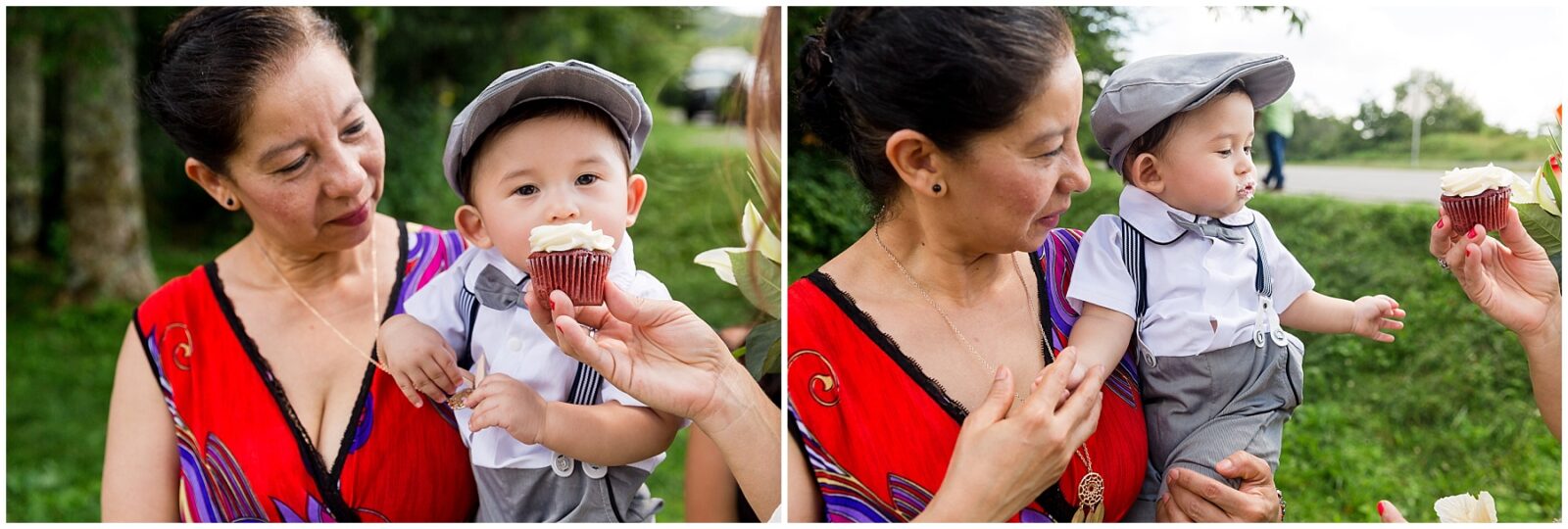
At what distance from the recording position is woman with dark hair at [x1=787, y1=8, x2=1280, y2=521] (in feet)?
7.26

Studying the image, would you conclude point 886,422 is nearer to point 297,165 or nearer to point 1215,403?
point 1215,403

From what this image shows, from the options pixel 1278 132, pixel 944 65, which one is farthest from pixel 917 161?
pixel 1278 132

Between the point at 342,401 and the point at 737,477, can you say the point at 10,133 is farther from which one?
the point at 737,477

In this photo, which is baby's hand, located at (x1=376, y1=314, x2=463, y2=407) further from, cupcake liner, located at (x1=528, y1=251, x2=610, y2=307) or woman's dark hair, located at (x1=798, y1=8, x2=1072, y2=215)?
woman's dark hair, located at (x1=798, y1=8, x2=1072, y2=215)

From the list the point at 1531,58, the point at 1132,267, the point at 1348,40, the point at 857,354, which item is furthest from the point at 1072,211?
the point at 1531,58

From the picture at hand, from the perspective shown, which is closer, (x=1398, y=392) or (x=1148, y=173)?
(x=1148, y=173)

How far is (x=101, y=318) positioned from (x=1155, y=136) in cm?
395

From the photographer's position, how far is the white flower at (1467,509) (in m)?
2.64

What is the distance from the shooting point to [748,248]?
2621mm

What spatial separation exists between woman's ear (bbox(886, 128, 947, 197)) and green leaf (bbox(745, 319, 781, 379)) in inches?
19.1

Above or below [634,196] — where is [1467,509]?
below

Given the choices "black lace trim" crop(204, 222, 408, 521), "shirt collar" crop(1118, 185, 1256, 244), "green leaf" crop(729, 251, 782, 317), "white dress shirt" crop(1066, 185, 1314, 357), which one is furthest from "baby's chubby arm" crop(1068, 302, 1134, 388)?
"black lace trim" crop(204, 222, 408, 521)

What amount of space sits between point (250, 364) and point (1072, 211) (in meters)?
1.84

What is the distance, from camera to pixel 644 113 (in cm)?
249
